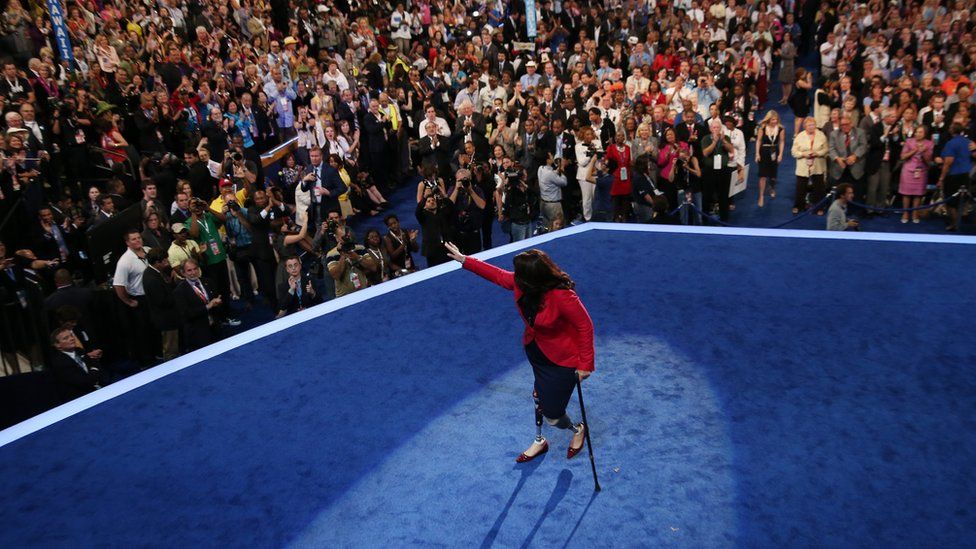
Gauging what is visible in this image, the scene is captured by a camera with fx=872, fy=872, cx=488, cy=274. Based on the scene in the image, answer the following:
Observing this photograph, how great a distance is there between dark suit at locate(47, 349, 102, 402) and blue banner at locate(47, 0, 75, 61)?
244 inches

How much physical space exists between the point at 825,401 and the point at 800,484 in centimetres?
118

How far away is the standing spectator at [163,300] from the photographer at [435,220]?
301 cm

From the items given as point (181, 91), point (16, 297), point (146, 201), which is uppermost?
point (181, 91)

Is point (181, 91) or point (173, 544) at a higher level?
point (181, 91)

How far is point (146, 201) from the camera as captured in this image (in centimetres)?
1066

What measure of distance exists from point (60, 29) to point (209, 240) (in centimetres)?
455

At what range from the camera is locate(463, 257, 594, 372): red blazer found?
229 inches

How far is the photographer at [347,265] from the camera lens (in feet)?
32.8

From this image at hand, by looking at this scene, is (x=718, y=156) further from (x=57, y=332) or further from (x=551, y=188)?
(x=57, y=332)

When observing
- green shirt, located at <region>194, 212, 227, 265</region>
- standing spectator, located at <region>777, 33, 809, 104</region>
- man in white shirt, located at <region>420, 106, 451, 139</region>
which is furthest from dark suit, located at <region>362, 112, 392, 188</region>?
standing spectator, located at <region>777, 33, 809, 104</region>

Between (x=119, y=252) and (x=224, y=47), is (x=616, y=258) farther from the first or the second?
(x=224, y=47)

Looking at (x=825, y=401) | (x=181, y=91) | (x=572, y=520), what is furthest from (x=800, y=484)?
(x=181, y=91)

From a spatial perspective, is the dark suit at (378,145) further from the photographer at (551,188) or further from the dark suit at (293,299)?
the dark suit at (293,299)

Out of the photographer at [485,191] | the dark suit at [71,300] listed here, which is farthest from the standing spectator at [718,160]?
the dark suit at [71,300]
